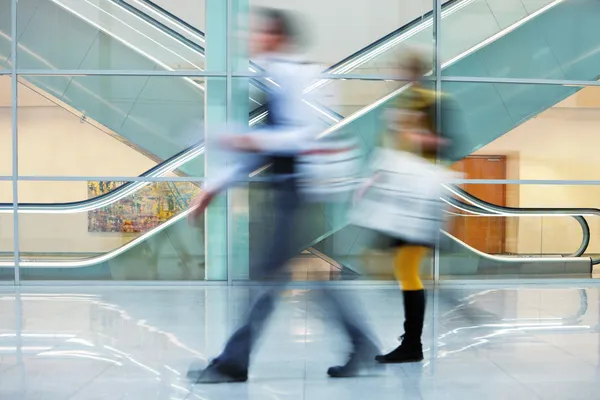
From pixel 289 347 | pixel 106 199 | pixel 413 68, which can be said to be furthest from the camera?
pixel 106 199

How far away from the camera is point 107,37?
709cm

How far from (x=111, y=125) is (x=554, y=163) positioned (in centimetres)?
561

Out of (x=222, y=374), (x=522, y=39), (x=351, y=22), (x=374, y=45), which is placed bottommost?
(x=222, y=374)

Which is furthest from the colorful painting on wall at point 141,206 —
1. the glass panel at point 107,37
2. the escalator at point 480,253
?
the escalator at point 480,253

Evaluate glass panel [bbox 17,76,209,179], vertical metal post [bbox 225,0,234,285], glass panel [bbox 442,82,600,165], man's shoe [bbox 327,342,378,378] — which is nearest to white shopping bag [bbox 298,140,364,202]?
man's shoe [bbox 327,342,378,378]

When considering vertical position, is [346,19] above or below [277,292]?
above

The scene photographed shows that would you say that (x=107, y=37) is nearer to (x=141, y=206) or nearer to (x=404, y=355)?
(x=141, y=206)

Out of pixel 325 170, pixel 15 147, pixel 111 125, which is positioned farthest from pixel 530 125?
pixel 15 147

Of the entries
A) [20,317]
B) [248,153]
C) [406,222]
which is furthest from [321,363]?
[20,317]

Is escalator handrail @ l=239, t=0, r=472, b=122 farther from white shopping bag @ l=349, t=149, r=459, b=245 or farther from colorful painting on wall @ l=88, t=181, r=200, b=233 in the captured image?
white shopping bag @ l=349, t=149, r=459, b=245

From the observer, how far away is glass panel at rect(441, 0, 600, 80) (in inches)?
288

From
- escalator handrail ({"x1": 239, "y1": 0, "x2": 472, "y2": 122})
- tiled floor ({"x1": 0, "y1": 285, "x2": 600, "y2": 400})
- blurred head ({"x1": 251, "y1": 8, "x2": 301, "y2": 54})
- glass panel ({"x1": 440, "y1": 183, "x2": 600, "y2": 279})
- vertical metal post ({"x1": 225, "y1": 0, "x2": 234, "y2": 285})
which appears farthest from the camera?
glass panel ({"x1": 440, "y1": 183, "x2": 600, "y2": 279})

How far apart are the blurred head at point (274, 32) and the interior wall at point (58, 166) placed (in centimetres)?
459

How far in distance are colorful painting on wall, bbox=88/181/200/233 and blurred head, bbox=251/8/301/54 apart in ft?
14.6
